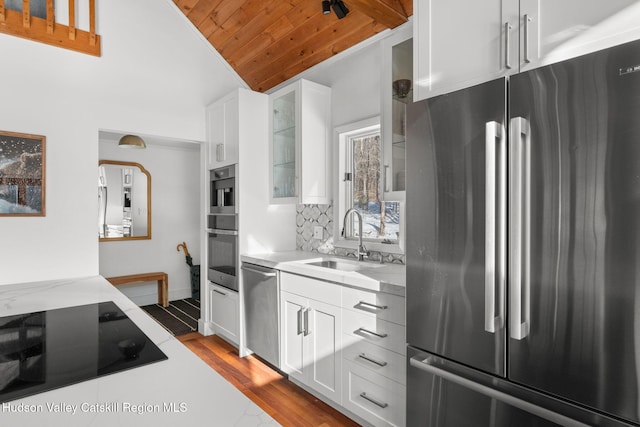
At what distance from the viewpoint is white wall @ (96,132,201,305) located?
4.61 metres

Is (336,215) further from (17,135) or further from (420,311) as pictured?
(17,135)

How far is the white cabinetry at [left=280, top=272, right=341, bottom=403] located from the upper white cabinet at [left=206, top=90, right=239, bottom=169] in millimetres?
1321

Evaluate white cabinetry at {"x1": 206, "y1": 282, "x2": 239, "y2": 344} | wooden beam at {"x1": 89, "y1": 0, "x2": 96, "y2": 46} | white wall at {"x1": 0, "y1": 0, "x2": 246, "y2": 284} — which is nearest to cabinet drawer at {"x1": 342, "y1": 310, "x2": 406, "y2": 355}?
white cabinetry at {"x1": 206, "y1": 282, "x2": 239, "y2": 344}

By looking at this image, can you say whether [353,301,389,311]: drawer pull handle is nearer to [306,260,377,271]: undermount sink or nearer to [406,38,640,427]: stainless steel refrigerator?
[406,38,640,427]: stainless steel refrigerator

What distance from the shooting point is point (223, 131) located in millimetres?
3395

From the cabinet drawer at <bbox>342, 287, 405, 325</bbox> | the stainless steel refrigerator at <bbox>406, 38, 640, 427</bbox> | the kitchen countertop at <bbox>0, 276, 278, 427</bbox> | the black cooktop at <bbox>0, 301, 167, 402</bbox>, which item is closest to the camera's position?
the kitchen countertop at <bbox>0, 276, 278, 427</bbox>

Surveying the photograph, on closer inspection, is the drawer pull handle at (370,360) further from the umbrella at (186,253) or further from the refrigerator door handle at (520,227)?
the umbrella at (186,253)

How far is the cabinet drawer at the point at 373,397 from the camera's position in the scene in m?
1.89

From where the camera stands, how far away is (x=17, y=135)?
254 centimetres

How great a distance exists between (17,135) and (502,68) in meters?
3.00

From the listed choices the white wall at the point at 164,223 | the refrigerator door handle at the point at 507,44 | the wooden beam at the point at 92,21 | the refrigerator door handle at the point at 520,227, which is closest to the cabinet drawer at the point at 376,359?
the refrigerator door handle at the point at 520,227

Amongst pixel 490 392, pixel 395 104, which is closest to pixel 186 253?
pixel 395 104

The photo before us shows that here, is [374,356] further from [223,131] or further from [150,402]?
[223,131]

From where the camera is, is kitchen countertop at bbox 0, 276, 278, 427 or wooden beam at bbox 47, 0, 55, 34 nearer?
kitchen countertop at bbox 0, 276, 278, 427
